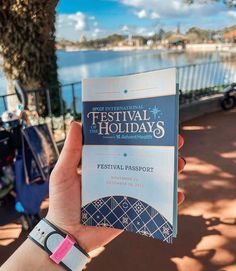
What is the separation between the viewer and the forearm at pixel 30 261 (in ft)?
3.21

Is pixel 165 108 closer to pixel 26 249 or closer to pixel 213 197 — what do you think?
pixel 26 249

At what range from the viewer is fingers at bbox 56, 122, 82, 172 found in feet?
3.20

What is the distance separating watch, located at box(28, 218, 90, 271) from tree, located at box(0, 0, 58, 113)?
3.46m

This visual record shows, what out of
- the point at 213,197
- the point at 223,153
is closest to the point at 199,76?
the point at 223,153

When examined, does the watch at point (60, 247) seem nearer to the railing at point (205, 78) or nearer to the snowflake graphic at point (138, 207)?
the snowflake graphic at point (138, 207)

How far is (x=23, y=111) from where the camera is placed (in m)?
2.33

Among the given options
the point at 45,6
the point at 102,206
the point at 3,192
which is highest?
the point at 45,6

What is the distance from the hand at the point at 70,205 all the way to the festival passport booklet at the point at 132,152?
0.09 m

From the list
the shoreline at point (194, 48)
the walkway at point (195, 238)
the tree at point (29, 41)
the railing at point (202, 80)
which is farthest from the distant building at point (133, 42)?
the walkway at point (195, 238)

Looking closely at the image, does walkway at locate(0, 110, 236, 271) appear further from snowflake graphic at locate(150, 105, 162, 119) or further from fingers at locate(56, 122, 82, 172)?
snowflake graphic at locate(150, 105, 162, 119)

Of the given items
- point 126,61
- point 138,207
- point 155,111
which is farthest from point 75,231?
point 126,61

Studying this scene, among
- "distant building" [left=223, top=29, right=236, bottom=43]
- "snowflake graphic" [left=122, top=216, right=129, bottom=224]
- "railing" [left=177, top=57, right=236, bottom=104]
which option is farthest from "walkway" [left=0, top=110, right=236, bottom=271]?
"distant building" [left=223, top=29, right=236, bottom=43]

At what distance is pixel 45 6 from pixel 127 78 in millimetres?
3584

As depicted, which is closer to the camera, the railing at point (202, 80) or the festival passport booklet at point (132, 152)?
the festival passport booklet at point (132, 152)
